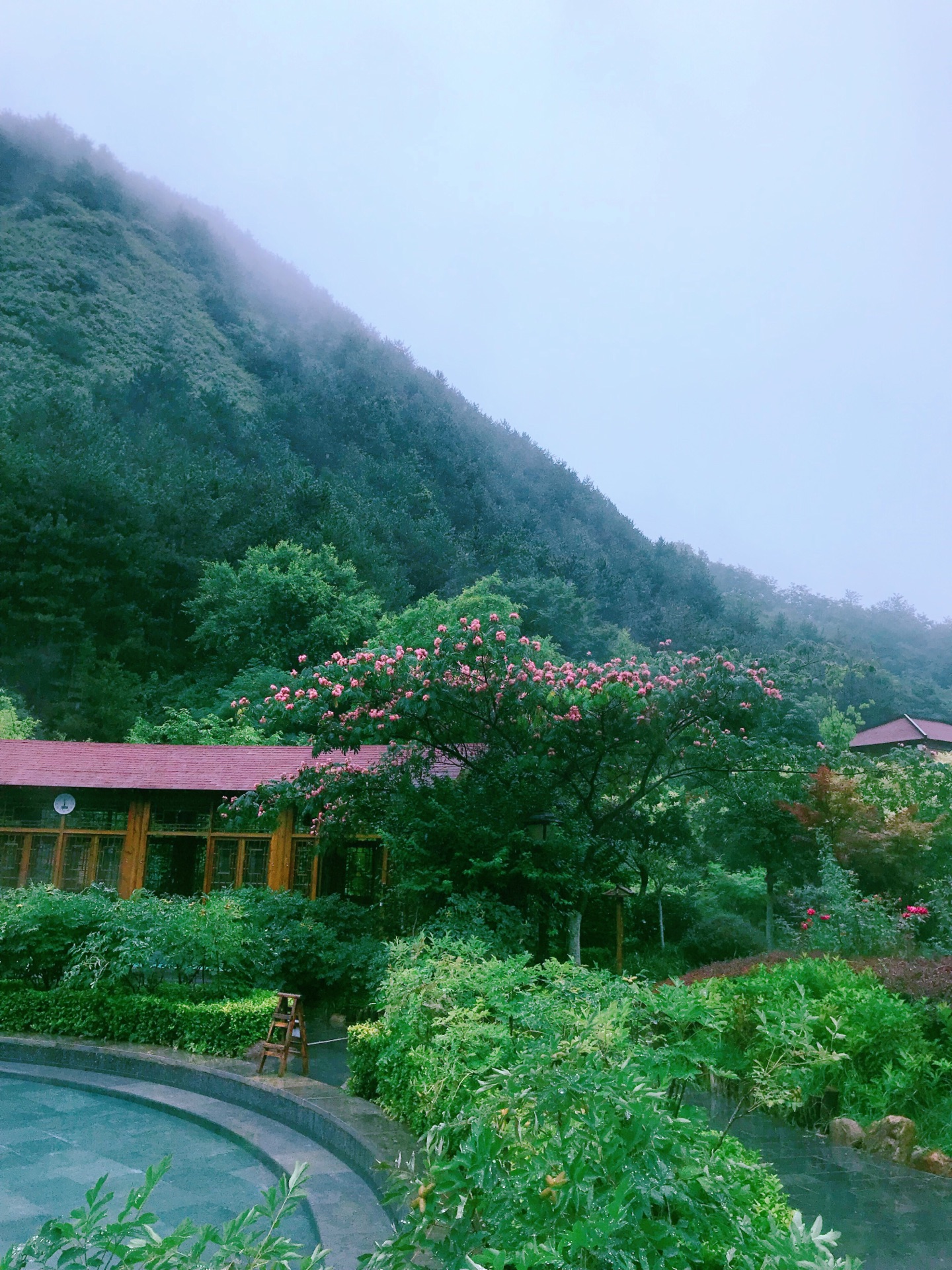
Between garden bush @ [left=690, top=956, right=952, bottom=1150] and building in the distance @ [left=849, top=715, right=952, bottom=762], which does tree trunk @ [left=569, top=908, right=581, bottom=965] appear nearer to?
garden bush @ [left=690, top=956, right=952, bottom=1150]

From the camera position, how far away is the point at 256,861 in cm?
1313

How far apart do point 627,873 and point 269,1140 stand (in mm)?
6319

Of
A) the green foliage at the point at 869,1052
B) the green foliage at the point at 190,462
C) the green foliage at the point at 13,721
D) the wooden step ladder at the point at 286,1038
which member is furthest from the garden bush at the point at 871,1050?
the green foliage at the point at 190,462

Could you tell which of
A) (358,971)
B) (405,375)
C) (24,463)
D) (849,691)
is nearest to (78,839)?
(358,971)

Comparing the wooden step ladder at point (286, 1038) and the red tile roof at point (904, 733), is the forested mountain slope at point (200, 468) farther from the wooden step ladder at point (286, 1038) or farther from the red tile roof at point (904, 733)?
the wooden step ladder at point (286, 1038)

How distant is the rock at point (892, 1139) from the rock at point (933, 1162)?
0.18 feet

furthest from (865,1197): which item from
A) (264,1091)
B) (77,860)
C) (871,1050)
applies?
(77,860)

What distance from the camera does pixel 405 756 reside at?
10.6 metres

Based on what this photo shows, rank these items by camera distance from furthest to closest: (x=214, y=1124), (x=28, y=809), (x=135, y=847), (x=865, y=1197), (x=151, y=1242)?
(x=28, y=809) < (x=135, y=847) < (x=214, y=1124) < (x=865, y=1197) < (x=151, y=1242)

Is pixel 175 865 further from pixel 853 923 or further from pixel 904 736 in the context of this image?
pixel 904 736

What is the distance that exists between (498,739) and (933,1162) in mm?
5908

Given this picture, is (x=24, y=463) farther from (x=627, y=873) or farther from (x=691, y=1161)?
(x=691, y=1161)

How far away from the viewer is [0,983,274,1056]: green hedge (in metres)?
7.52

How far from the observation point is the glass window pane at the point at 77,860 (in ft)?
44.2
